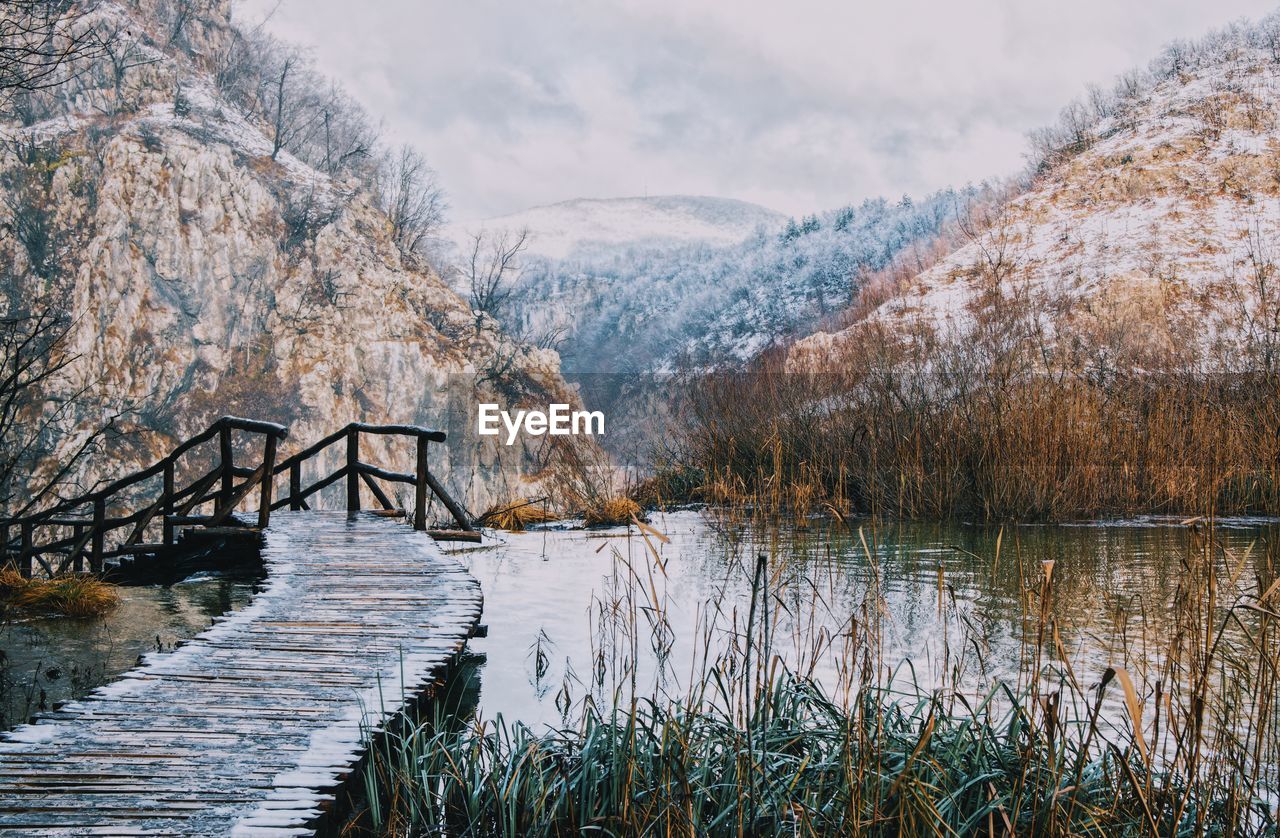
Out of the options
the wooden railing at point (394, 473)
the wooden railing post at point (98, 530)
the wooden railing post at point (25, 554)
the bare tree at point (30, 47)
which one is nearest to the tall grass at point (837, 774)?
the bare tree at point (30, 47)

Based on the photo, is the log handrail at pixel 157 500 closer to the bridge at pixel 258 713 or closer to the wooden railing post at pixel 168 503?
the wooden railing post at pixel 168 503

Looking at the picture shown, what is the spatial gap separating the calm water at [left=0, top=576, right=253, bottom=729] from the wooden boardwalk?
88 cm

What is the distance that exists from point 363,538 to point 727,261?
174 feet

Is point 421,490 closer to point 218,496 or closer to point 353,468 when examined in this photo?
point 353,468

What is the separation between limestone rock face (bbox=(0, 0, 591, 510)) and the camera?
31578 millimetres

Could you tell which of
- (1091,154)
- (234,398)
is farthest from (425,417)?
(1091,154)

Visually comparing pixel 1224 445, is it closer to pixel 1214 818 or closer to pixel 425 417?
pixel 1214 818

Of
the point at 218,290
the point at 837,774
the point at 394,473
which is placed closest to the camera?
the point at 837,774

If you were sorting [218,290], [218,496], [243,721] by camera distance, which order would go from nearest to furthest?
[243,721] < [218,496] < [218,290]

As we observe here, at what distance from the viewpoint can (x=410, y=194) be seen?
151ft

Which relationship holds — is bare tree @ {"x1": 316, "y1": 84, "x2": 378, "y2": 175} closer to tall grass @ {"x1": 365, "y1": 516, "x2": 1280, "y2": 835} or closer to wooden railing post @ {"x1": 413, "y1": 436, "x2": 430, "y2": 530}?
wooden railing post @ {"x1": 413, "y1": 436, "x2": 430, "y2": 530}

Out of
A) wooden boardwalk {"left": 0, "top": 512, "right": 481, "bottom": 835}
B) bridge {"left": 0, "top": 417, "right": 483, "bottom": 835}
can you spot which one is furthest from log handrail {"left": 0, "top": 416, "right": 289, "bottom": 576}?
wooden boardwalk {"left": 0, "top": 512, "right": 481, "bottom": 835}

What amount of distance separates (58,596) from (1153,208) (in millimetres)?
33660

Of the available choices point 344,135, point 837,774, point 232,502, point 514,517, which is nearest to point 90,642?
point 232,502
